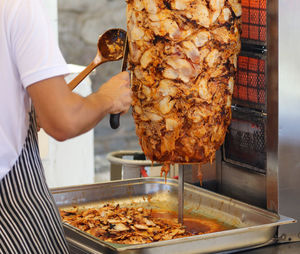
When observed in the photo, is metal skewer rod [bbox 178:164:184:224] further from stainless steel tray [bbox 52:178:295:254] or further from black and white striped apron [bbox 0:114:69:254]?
black and white striped apron [bbox 0:114:69:254]

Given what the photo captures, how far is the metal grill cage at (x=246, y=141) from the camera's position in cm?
166

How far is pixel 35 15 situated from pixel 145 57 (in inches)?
16.2

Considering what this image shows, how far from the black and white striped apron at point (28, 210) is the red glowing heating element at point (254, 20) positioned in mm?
711

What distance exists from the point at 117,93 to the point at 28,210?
1.12 feet

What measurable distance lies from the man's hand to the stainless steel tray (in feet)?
1.06

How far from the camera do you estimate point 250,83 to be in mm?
1667

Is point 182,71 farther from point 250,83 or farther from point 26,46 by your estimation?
point 26,46

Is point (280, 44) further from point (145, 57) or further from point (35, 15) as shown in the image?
point (35, 15)

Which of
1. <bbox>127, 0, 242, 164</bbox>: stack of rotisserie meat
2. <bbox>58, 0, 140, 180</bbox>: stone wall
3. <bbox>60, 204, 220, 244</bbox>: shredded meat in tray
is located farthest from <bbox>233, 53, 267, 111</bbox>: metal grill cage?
<bbox>58, 0, 140, 180</bbox>: stone wall

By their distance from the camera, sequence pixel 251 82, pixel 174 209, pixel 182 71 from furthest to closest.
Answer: pixel 174 209 → pixel 251 82 → pixel 182 71

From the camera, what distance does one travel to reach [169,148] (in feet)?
4.96

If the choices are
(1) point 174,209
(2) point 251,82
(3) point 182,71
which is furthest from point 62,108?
(1) point 174,209

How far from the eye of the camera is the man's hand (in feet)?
4.31

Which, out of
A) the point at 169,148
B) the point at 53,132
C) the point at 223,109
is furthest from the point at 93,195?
the point at 53,132
